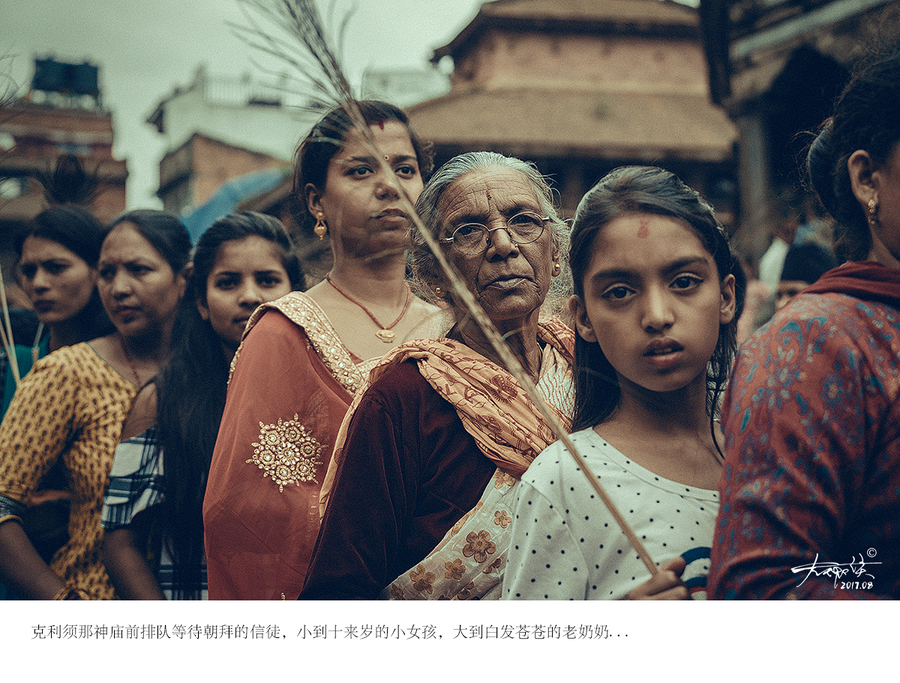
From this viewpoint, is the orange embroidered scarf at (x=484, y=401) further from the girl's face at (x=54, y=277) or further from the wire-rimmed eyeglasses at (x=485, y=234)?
the girl's face at (x=54, y=277)

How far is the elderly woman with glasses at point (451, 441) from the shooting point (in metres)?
1.31

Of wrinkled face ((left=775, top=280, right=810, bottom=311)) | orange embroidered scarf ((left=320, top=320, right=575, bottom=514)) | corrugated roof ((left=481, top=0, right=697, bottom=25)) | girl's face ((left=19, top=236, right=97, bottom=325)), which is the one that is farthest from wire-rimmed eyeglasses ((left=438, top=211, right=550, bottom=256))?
corrugated roof ((left=481, top=0, right=697, bottom=25))

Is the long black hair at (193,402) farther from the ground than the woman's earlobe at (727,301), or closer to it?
closer to it

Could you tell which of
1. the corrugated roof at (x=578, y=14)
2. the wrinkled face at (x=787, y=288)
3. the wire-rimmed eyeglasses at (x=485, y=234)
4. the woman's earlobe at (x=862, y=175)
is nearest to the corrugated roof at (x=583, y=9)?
the corrugated roof at (x=578, y=14)

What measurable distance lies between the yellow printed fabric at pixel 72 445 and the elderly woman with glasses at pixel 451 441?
2.74ft

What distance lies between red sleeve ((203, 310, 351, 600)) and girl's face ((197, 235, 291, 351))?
0.36 metres

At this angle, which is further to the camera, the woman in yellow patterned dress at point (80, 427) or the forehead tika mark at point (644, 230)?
the woman in yellow patterned dress at point (80, 427)

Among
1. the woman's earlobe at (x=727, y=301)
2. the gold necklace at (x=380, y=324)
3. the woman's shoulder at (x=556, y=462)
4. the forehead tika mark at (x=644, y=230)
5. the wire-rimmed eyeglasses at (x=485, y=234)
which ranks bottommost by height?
the woman's shoulder at (x=556, y=462)

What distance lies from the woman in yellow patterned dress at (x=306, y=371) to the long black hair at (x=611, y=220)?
1.52ft

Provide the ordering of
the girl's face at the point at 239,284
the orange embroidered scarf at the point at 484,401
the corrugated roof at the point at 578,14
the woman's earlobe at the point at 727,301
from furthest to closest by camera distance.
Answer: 1. the corrugated roof at the point at 578,14
2. the girl's face at the point at 239,284
3. the orange embroidered scarf at the point at 484,401
4. the woman's earlobe at the point at 727,301

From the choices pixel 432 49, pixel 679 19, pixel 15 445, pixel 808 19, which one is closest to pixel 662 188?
pixel 432 49

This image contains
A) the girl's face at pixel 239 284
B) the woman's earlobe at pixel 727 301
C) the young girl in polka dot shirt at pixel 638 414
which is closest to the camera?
the young girl in polka dot shirt at pixel 638 414

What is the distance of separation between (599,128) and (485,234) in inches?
265

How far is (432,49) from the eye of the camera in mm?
2193
